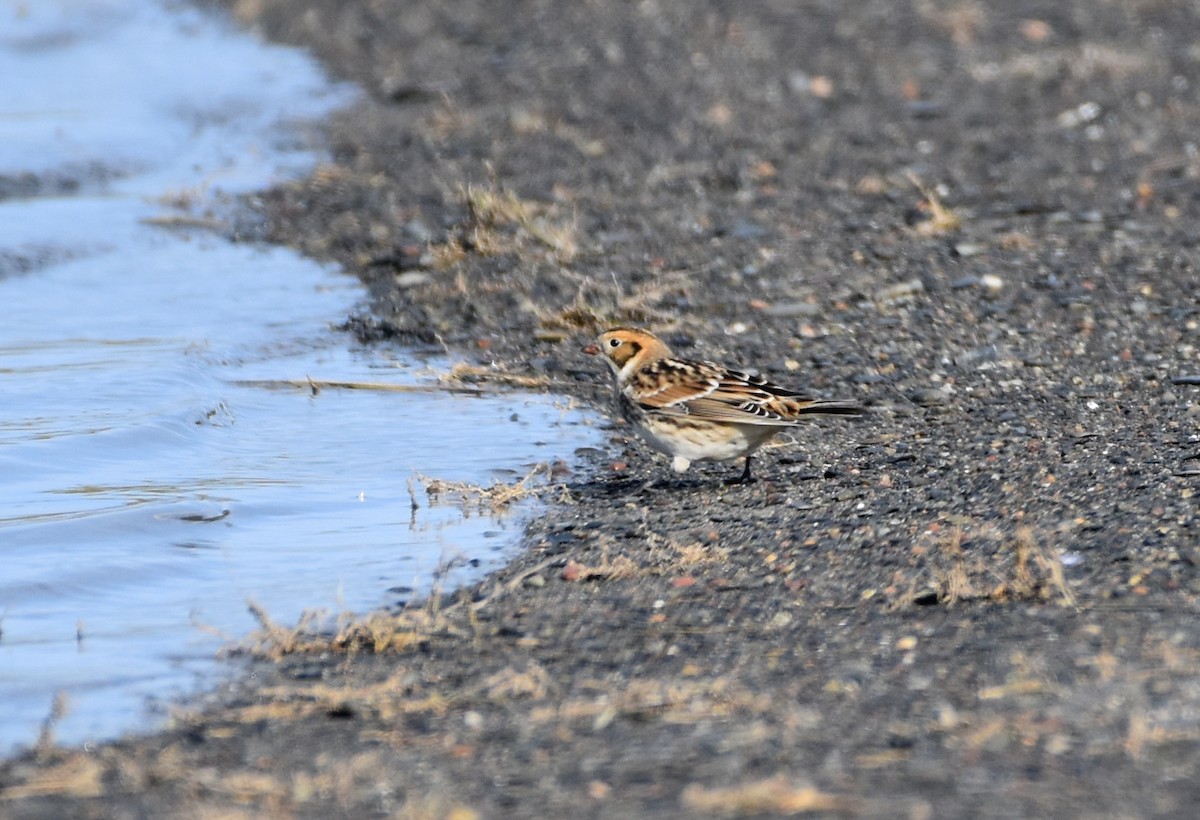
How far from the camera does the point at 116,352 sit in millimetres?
9805

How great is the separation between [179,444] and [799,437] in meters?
2.89

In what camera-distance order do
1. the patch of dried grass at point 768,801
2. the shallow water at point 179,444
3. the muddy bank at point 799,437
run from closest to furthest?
the patch of dried grass at point 768,801 → the muddy bank at point 799,437 → the shallow water at point 179,444

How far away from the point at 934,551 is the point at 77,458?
13.0 ft

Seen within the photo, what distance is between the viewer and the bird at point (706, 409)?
25.0 feet

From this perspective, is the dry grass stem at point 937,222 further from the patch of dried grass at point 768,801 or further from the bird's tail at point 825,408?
the patch of dried grass at point 768,801

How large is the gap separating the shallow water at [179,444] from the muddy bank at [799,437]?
1.25 ft

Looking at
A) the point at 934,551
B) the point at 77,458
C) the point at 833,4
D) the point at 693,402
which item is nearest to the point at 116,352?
the point at 77,458

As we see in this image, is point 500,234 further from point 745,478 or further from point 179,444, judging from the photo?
point 745,478

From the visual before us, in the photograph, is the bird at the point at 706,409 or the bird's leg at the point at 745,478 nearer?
the bird at the point at 706,409

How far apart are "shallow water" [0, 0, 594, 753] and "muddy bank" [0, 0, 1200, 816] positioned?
15.1 inches

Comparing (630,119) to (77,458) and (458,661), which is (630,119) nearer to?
(77,458)

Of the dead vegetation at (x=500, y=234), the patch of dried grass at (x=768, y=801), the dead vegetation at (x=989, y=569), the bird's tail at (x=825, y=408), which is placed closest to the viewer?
the patch of dried grass at (x=768, y=801)

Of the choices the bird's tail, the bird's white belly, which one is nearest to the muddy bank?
the bird's white belly

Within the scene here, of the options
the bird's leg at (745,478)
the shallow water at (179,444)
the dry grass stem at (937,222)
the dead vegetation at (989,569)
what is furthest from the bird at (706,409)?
the dry grass stem at (937,222)
